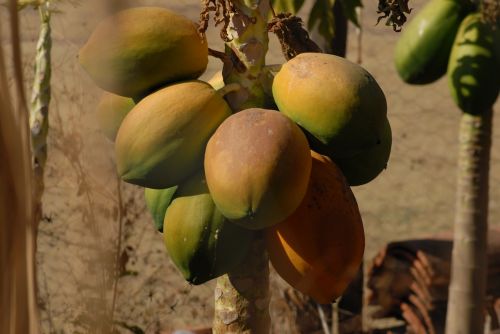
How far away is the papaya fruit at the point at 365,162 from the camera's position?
91cm

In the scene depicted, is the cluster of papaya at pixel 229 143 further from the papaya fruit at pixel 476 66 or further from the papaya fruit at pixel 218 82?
the papaya fruit at pixel 476 66

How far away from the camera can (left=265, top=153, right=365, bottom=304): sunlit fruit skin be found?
0.82 meters

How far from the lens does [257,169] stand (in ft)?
2.56

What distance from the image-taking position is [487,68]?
195cm

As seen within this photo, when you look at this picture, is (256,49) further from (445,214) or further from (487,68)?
(445,214)

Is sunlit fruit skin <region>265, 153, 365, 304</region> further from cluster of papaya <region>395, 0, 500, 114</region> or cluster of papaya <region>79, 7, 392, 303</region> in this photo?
cluster of papaya <region>395, 0, 500, 114</region>

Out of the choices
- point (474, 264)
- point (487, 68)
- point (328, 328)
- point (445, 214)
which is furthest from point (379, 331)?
point (445, 214)

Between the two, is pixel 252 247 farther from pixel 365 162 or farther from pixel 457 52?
pixel 457 52

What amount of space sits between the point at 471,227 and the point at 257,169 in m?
1.24

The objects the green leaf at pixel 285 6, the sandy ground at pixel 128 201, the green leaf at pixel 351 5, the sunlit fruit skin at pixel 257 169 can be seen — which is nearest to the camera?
the sandy ground at pixel 128 201

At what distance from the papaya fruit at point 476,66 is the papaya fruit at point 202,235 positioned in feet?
3.83

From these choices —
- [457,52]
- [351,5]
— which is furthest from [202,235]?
[457,52]

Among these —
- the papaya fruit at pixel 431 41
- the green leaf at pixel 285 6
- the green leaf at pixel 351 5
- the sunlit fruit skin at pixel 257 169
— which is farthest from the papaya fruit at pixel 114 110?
the papaya fruit at pixel 431 41

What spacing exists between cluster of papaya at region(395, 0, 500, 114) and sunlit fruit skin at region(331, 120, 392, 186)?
102cm
